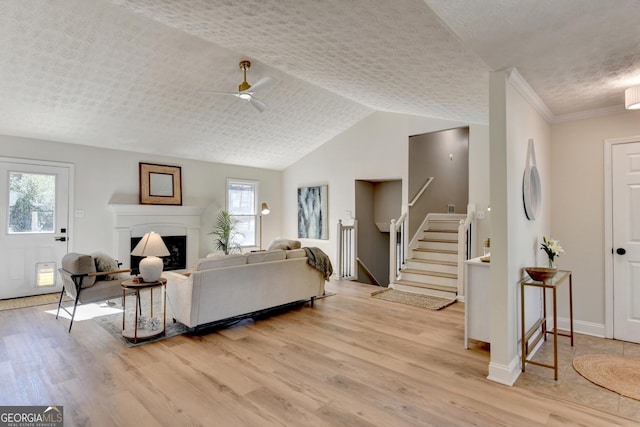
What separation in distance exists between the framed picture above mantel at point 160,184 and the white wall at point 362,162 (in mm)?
2693

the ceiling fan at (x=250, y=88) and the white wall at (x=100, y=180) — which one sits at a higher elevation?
the ceiling fan at (x=250, y=88)

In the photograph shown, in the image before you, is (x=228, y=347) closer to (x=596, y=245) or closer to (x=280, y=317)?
(x=280, y=317)

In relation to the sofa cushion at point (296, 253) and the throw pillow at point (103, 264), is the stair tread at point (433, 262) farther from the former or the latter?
the throw pillow at point (103, 264)

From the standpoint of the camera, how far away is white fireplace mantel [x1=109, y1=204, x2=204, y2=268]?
5.97 metres

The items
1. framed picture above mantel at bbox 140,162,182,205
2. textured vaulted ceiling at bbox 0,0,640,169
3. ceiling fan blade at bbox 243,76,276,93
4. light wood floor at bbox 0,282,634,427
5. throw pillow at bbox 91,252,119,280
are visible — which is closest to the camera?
textured vaulted ceiling at bbox 0,0,640,169

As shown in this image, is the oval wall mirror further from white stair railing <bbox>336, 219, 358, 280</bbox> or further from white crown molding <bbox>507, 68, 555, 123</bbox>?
white stair railing <bbox>336, 219, 358, 280</bbox>

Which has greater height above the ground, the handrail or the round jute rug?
the handrail

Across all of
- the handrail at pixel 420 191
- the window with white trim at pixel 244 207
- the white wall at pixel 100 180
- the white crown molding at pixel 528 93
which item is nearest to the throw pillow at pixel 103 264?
the white wall at pixel 100 180

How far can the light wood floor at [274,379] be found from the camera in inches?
86.6

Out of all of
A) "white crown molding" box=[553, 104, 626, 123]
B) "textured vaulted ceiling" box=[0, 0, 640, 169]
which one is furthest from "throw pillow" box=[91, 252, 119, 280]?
"white crown molding" box=[553, 104, 626, 123]

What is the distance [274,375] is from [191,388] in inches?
25.0

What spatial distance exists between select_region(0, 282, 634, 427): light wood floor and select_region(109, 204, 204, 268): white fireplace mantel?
211 centimetres

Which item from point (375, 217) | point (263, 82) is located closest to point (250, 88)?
point (263, 82)

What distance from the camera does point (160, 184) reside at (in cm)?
657
